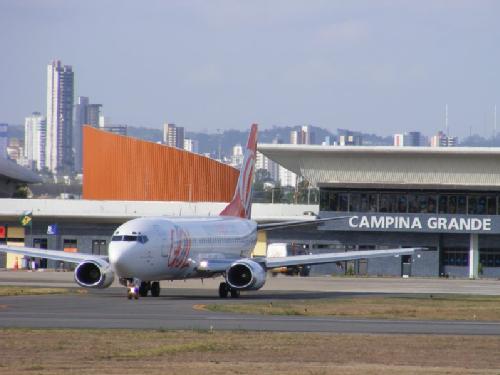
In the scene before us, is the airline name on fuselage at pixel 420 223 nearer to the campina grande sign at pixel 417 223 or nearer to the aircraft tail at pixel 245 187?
the campina grande sign at pixel 417 223

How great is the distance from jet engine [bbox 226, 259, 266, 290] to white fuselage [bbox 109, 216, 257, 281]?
213 centimetres

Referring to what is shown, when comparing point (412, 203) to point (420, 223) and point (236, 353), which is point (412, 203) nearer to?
point (420, 223)

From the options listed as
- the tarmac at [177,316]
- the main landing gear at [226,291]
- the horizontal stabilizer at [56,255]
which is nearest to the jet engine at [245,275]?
the main landing gear at [226,291]

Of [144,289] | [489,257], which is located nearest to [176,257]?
[144,289]

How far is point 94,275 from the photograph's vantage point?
55.5 m

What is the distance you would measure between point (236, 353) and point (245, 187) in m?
38.5

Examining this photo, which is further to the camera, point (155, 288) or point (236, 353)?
point (155, 288)

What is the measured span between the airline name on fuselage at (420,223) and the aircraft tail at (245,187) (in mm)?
27813

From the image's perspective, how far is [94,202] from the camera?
102688mm

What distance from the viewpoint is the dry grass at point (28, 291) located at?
2210 inches

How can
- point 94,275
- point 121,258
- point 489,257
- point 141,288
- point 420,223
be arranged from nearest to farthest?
point 121,258 < point 141,288 < point 94,275 < point 420,223 < point 489,257

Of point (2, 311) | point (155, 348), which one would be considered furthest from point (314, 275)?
point (155, 348)

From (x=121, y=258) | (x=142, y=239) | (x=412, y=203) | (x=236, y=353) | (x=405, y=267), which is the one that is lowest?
(x=236, y=353)

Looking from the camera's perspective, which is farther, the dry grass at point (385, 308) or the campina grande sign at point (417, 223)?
the campina grande sign at point (417, 223)
